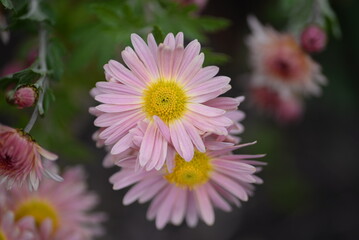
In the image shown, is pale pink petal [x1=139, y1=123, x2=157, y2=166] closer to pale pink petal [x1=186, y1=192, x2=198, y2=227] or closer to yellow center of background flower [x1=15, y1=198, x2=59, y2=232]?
pale pink petal [x1=186, y1=192, x2=198, y2=227]

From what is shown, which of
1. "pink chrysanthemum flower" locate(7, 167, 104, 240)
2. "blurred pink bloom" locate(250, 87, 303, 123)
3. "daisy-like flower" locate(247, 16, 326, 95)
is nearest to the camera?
"pink chrysanthemum flower" locate(7, 167, 104, 240)

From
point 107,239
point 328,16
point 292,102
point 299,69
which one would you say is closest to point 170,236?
point 107,239

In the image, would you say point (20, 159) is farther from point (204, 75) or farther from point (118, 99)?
point (204, 75)

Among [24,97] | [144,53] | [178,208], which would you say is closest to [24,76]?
[24,97]

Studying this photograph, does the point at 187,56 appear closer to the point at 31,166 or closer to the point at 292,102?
the point at 31,166

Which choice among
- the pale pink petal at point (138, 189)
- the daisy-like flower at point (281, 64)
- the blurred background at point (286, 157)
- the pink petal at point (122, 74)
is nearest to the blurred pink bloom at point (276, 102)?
the daisy-like flower at point (281, 64)

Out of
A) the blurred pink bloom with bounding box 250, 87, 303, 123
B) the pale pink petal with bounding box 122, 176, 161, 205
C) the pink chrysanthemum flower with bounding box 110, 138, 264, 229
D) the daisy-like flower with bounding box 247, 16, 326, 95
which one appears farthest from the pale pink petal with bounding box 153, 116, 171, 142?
the blurred pink bloom with bounding box 250, 87, 303, 123
